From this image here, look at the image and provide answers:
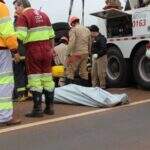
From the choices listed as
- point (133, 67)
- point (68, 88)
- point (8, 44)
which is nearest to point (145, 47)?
point (133, 67)

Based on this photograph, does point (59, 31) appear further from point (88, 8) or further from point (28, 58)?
point (28, 58)

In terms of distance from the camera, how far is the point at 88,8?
17250mm

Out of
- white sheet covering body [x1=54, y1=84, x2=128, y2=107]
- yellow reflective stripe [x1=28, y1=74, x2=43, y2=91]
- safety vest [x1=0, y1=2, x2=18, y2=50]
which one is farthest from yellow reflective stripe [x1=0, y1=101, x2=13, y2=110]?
white sheet covering body [x1=54, y1=84, x2=128, y2=107]

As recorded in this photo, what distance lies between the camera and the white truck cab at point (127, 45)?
14508 millimetres

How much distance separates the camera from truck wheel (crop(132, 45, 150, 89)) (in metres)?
14.6

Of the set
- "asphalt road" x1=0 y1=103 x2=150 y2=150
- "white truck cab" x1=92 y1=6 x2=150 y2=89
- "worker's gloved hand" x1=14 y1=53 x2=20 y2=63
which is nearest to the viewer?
"asphalt road" x1=0 y1=103 x2=150 y2=150

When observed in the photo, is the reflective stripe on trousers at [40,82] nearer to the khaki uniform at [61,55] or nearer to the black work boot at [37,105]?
the black work boot at [37,105]

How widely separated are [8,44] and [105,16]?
20.8 ft

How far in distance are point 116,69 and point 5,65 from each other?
617cm

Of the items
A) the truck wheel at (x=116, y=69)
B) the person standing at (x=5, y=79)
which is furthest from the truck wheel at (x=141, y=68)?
the person standing at (x=5, y=79)

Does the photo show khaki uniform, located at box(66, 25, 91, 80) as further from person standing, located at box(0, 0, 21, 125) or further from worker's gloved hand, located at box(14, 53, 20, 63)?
person standing, located at box(0, 0, 21, 125)

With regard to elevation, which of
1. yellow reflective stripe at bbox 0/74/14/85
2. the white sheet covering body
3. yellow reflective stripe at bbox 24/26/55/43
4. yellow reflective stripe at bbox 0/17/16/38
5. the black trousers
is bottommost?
the white sheet covering body

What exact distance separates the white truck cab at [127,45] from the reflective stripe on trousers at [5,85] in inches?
199

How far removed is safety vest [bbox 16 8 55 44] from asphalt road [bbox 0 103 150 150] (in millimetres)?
1461
